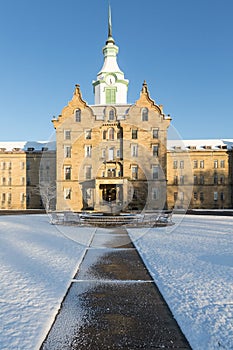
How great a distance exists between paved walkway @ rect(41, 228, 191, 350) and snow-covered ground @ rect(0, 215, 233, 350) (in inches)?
10.5

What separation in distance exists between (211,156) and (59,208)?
30.6 meters

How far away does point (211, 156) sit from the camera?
48.3 metres

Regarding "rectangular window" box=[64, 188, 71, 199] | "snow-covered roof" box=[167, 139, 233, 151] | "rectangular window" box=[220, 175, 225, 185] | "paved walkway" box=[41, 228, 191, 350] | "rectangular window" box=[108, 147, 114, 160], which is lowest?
"paved walkway" box=[41, 228, 191, 350]

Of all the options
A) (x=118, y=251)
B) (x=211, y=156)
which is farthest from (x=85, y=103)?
(x=118, y=251)

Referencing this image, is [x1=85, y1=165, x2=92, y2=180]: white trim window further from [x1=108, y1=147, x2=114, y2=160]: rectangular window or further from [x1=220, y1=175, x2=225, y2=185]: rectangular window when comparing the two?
[x1=220, y1=175, x2=225, y2=185]: rectangular window

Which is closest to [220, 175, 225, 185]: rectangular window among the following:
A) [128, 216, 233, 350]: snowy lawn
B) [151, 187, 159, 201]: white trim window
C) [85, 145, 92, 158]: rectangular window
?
[151, 187, 159, 201]: white trim window

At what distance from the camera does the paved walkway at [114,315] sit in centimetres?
470

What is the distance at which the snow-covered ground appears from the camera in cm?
504

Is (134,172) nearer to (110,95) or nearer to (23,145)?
(110,95)

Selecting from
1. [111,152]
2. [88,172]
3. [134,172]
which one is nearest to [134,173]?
[134,172]

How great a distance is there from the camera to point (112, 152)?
4169 cm

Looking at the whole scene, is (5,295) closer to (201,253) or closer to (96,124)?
(201,253)

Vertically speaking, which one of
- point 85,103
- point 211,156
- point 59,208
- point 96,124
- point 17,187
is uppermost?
point 85,103

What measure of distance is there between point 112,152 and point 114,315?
36.6 meters
